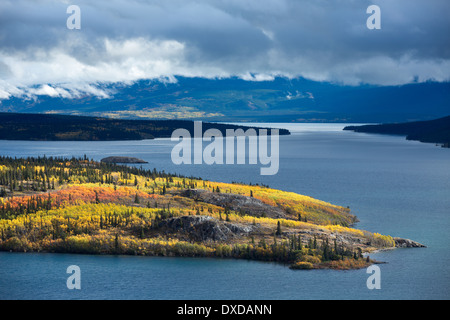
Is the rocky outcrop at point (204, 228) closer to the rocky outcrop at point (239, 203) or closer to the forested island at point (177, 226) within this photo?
the forested island at point (177, 226)

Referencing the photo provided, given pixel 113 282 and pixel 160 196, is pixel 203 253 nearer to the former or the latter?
pixel 113 282
